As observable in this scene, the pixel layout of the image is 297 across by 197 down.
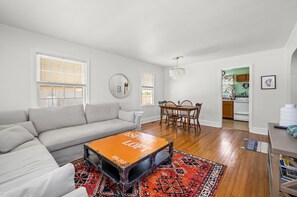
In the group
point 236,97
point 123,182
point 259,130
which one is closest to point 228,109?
point 236,97

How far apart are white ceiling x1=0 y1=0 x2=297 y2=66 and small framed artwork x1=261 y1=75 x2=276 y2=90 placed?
31.2 inches

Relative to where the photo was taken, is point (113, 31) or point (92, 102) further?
point (92, 102)

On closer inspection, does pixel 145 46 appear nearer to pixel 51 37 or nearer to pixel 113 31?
pixel 113 31

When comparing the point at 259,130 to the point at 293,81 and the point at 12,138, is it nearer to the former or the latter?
the point at 293,81

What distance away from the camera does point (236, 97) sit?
20.5 ft

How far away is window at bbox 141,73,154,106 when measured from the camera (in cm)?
511

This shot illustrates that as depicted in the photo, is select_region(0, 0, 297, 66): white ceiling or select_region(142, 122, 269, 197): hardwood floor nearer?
select_region(142, 122, 269, 197): hardwood floor

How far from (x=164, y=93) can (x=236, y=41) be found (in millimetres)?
3445

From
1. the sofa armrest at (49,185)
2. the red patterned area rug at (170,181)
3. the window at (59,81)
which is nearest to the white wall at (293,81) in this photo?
the red patterned area rug at (170,181)

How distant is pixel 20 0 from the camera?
5.71 feet

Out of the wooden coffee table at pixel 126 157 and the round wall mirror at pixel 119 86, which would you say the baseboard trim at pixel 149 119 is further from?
the wooden coffee table at pixel 126 157

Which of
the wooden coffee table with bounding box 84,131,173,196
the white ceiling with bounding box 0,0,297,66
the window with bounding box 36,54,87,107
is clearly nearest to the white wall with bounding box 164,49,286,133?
the white ceiling with bounding box 0,0,297,66

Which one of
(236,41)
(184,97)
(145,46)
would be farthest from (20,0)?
(184,97)

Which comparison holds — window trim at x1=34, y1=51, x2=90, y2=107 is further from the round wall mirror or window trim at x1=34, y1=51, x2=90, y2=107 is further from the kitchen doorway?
the kitchen doorway
